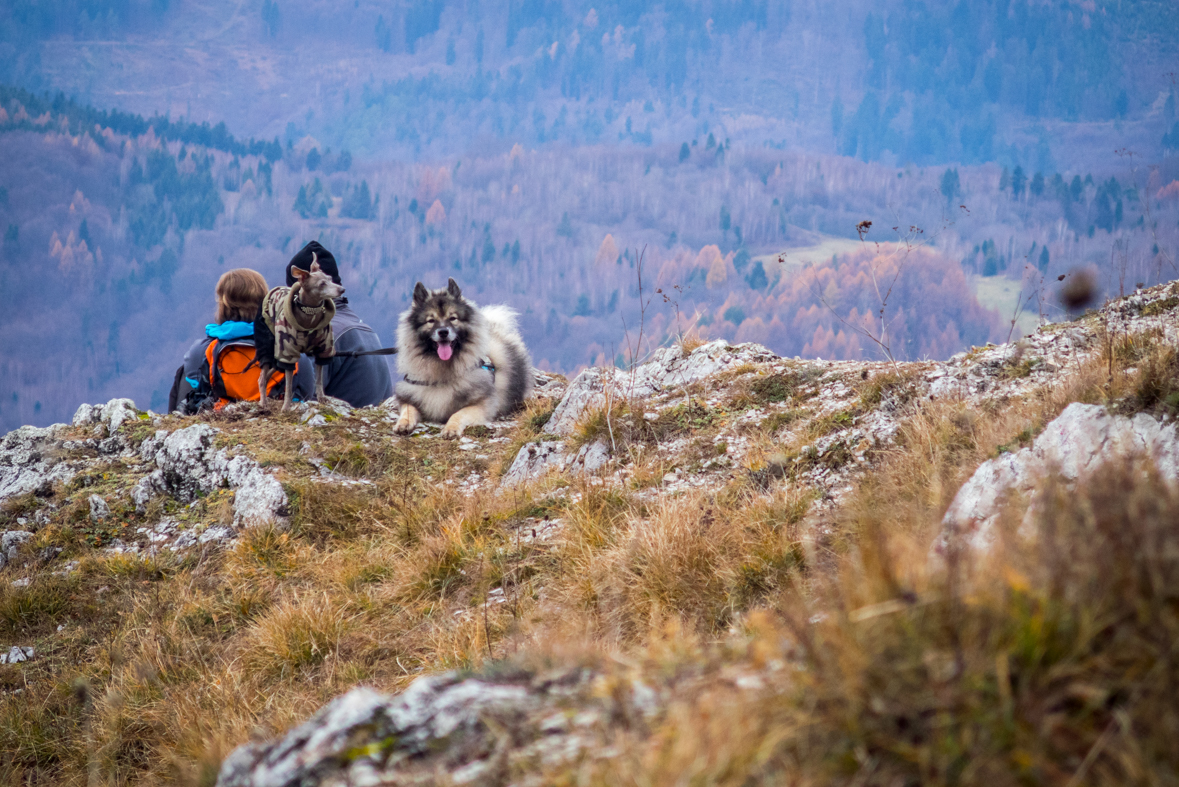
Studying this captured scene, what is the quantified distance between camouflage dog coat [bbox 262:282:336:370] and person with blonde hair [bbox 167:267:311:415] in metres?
0.93

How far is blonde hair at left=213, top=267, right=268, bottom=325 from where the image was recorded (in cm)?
774

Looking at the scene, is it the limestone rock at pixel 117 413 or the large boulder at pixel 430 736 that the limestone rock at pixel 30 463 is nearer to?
the limestone rock at pixel 117 413

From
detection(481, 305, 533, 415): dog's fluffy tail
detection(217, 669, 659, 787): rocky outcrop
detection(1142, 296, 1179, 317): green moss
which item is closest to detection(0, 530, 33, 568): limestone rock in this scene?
detection(481, 305, 533, 415): dog's fluffy tail

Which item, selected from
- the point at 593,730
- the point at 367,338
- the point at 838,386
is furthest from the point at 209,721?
the point at 367,338

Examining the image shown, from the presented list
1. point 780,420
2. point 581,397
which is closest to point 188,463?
point 581,397

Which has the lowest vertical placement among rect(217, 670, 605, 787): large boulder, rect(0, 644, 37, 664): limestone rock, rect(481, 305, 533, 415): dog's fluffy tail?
rect(0, 644, 37, 664): limestone rock

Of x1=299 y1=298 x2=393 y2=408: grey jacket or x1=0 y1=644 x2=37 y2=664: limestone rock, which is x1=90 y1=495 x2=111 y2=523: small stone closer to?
x1=0 y1=644 x2=37 y2=664: limestone rock

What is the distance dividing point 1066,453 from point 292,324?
636 centimetres

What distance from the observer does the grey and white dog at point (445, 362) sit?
26.8 feet

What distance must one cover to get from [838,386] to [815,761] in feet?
17.5

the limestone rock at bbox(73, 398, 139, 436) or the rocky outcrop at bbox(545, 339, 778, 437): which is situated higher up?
the rocky outcrop at bbox(545, 339, 778, 437)

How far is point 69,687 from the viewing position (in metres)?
3.90

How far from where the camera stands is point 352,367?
31.7ft

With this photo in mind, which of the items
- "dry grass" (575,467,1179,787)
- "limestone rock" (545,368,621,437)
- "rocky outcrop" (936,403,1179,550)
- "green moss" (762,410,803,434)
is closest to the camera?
"dry grass" (575,467,1179,787)
